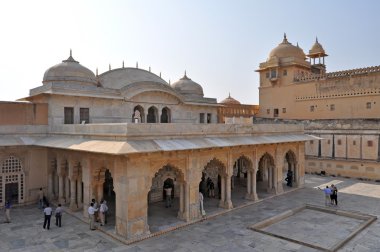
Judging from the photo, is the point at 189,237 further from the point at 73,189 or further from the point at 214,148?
the point at 73,189

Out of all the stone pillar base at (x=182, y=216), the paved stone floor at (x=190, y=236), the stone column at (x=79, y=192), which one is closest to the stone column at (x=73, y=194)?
the stone column at (x=79, y=192)

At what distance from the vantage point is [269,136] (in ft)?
57.8

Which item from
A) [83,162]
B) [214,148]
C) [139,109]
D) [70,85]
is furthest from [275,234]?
[70,85]

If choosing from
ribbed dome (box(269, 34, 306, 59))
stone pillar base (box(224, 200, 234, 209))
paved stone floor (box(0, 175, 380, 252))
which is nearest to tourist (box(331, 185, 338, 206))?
paved stone floor (box(0, 175, 380, 252))

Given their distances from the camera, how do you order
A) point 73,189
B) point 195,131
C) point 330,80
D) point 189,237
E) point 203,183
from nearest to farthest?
point 189,237
point 195,131
point 73,189
point 203,183
point 330,80

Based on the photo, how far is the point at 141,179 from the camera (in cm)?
1127

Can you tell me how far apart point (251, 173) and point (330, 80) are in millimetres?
17298

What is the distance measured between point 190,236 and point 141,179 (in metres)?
2.93

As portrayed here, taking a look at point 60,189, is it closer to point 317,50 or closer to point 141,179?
point 141,179

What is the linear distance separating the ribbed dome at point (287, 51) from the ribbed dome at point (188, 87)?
1220 cm

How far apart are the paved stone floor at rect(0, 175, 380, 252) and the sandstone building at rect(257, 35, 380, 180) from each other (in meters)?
9.03

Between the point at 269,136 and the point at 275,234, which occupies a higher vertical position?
the point at 269,136

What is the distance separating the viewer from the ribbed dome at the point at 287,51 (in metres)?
32.2

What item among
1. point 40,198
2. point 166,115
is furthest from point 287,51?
point 40,198
